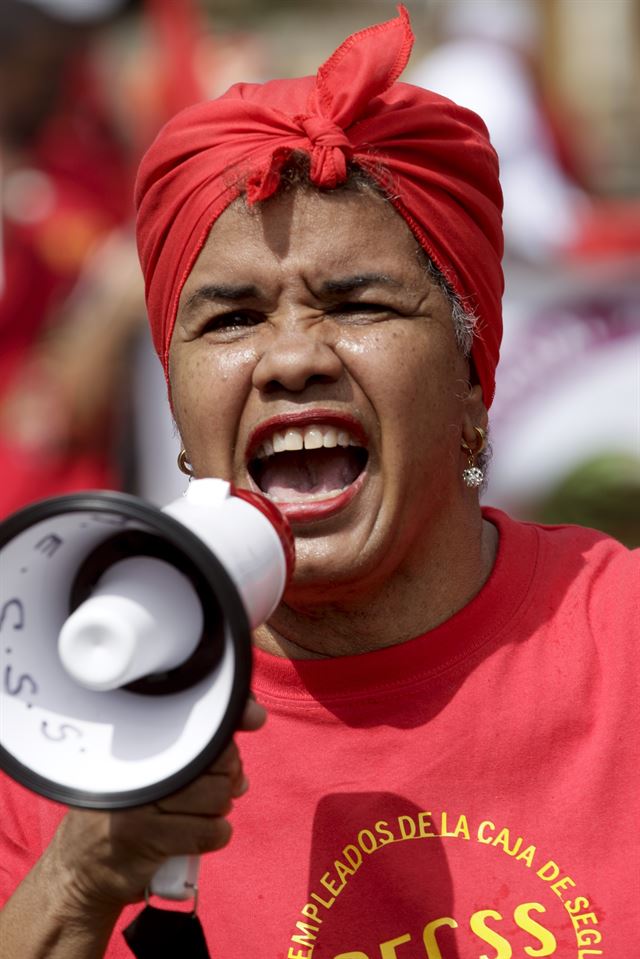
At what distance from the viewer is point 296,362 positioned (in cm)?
281

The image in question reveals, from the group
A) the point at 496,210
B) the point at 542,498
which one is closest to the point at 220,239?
the point at 496,210

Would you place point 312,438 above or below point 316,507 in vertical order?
above

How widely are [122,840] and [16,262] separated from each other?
616 centimetres

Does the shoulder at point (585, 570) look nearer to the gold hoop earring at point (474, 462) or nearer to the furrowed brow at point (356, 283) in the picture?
the gold hoop earring at point (474, 462)

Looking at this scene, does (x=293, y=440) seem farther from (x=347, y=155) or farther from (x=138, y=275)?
(x=138, y=275)

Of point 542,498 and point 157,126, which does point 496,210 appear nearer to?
point 542,498

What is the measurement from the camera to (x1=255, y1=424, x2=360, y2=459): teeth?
9.39ft

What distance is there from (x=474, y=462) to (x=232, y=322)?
52 centimetres

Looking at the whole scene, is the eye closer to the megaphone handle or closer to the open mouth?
the open mouth

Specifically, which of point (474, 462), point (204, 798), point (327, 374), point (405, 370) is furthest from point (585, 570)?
point (204, 798)

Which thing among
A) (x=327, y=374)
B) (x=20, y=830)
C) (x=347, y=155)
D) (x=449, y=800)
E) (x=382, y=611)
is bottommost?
(x=20, y=830)

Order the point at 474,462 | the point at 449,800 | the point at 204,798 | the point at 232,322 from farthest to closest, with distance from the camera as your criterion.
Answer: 1. the point at 474,462
2. the point at 232,322
3. the point at 449,800
4. the point at 204,798

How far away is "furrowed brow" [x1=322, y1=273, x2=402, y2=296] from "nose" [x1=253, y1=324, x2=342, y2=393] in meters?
0.07

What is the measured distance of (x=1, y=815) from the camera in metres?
2.92
